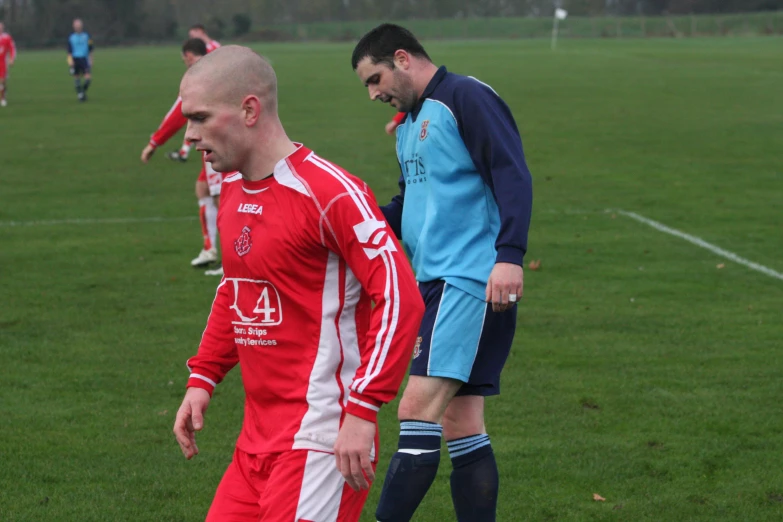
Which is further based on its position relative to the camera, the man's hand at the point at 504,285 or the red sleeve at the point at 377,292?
the man's hand at the point at 504,285

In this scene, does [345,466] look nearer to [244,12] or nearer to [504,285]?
[504,285]

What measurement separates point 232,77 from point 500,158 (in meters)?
1.35

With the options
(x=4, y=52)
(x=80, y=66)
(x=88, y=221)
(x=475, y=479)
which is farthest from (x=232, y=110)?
(x=80, y=66)

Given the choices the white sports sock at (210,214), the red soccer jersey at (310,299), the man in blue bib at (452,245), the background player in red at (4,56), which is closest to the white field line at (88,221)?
the white sports sock at (210,214)

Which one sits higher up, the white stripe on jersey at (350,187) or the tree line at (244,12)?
the white stripe on jersey at (350,187)

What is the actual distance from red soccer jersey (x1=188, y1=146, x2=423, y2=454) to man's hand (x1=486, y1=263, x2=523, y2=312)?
86cm

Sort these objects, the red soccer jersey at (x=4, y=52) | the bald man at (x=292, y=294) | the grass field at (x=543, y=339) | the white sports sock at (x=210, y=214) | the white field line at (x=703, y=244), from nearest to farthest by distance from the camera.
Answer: the bald man at (x=292, y=294), the grass field at (x=543, y=339), the white field line at (x=703, y=244), the white sports sock at (x=210, y=214), the red soccer jersey at (x=4, y=52)

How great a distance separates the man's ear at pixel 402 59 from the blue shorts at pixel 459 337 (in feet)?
2.85

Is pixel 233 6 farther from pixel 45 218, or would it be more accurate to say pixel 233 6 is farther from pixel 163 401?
pixel 163 401

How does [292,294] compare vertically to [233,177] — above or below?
below

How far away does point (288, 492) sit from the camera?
321 cm

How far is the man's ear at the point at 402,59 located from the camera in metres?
4.54

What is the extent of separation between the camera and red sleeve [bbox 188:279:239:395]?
3.61m

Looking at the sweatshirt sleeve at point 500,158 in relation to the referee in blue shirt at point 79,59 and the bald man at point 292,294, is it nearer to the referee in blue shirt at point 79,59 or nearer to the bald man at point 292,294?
the bald man at point 292,294
